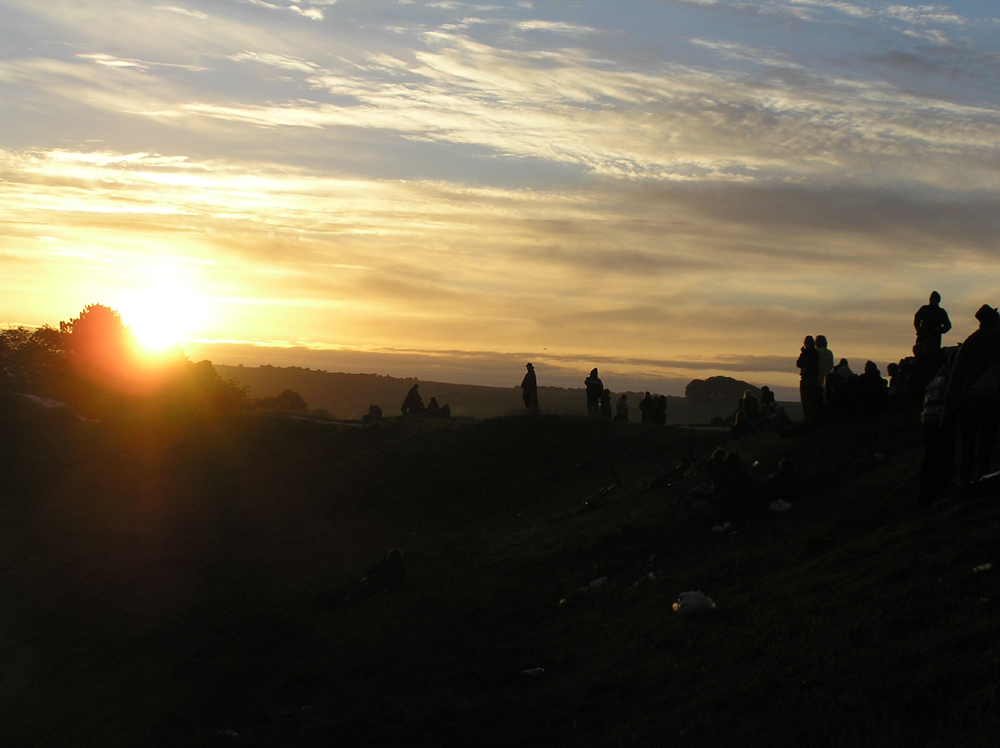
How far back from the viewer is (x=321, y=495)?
28672mm

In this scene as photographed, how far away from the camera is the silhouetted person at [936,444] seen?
11312 mm

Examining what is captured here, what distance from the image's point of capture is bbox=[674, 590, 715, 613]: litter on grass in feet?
36.4

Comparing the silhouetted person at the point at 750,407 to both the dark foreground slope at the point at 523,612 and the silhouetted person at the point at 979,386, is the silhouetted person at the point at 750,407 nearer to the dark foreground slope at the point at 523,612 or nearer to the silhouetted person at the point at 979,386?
the dark foreground slope at the point at 523,612

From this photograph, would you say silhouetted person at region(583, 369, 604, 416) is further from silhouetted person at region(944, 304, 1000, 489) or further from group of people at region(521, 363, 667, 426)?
silhouetted person at region(944, 304, 1000, 489)

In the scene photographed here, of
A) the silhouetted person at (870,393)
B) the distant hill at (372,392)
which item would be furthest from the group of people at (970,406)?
the distant hill at (372,392)

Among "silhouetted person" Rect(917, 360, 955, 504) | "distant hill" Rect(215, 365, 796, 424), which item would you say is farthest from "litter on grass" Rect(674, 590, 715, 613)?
"distant hill" Rect(215, 365, 796, 424)

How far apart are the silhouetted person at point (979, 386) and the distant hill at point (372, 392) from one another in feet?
261

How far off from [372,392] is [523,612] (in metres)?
118

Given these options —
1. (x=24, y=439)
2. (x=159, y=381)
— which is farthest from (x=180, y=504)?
(x=159, y=381)

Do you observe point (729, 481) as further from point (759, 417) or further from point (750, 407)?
point (750, 407)

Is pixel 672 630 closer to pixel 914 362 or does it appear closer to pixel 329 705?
pixel 329 705

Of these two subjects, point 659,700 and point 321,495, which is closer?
point 659,700

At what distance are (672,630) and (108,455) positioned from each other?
36.7 m

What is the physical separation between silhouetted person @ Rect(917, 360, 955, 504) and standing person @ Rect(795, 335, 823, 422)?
10.7 metres
